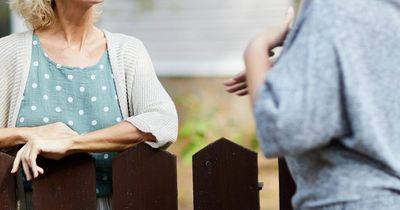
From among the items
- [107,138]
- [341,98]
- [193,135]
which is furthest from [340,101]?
[193,135]

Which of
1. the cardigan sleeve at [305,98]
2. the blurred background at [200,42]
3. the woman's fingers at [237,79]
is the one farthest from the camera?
the blurred background at [200,42]

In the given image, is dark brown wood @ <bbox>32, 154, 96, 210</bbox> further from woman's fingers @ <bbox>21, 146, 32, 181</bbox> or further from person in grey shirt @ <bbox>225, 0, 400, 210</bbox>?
person in grey shirt @ <bbox>225, 0, 400, 210</bbox>

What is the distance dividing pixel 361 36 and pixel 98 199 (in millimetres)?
1311

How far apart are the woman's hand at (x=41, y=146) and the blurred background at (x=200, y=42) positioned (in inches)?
197

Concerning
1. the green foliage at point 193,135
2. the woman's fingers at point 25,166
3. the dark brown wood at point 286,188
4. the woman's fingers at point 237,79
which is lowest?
the green foliage at point 193,135

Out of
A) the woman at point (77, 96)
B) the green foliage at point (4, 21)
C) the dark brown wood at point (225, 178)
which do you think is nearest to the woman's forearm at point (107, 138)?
the woman at point (77, 96)

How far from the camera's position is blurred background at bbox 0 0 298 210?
7.97 m

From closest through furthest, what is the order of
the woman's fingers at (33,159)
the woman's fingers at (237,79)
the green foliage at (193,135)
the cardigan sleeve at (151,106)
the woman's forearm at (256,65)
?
the woman's forearm at (256,65), the woman's fingers at (237,79), the woman's fingers at (33,159), the cardigan sleeve at (151,106), the green foliage at (193,135)

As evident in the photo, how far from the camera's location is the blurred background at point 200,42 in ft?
26.2

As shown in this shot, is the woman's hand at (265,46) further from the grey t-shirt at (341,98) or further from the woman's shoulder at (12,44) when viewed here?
the woman's shoulder at (12,44)

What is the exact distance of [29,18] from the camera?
2.96 m

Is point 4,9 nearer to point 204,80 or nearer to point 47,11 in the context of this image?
point 204,80

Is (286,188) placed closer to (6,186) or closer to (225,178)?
(225,178)

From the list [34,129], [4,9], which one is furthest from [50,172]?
[4,9]
